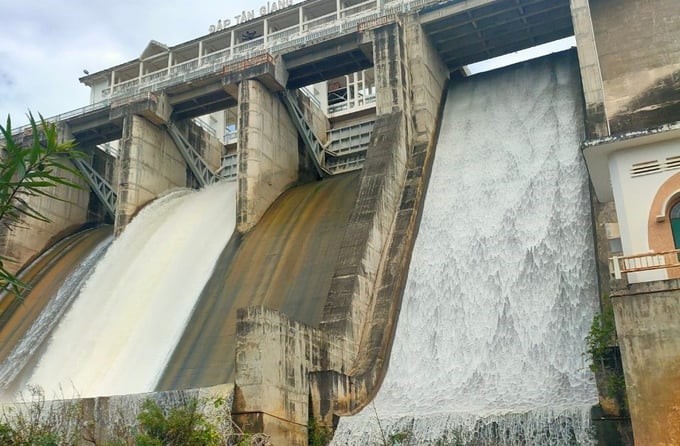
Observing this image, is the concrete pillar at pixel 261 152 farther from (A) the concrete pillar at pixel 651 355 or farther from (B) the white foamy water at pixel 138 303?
(A) the concrete pillar at pixel 651 355

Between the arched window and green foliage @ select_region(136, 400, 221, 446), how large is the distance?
8.31 meters

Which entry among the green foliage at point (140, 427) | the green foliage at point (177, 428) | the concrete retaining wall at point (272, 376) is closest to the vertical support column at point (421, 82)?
the concrete retaining wall at point (272, 376)

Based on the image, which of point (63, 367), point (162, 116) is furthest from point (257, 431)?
point (162, 116)

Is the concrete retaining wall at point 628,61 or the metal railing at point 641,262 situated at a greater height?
the concrete retaining wall at point 628,61

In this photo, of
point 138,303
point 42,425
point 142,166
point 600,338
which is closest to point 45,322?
point 138,303

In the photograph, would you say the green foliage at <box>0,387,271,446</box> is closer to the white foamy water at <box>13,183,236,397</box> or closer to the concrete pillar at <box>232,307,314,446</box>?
the concrete pillar at <box>232,307,314,446</box>

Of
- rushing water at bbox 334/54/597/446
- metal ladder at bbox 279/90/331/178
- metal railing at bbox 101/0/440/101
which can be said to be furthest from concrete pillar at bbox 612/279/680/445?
metal ladder at bbox 279/90/331/178

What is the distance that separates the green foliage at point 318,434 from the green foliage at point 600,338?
16.2 ft

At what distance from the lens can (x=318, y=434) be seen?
13625 millimetres

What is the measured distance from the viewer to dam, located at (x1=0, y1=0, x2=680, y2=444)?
12953 millimetres

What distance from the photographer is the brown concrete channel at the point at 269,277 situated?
1714 centimetres

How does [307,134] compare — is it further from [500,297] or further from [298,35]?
[500,297]

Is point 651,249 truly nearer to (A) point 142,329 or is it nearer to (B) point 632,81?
(B) point 632,81

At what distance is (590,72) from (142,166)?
16705 mm
